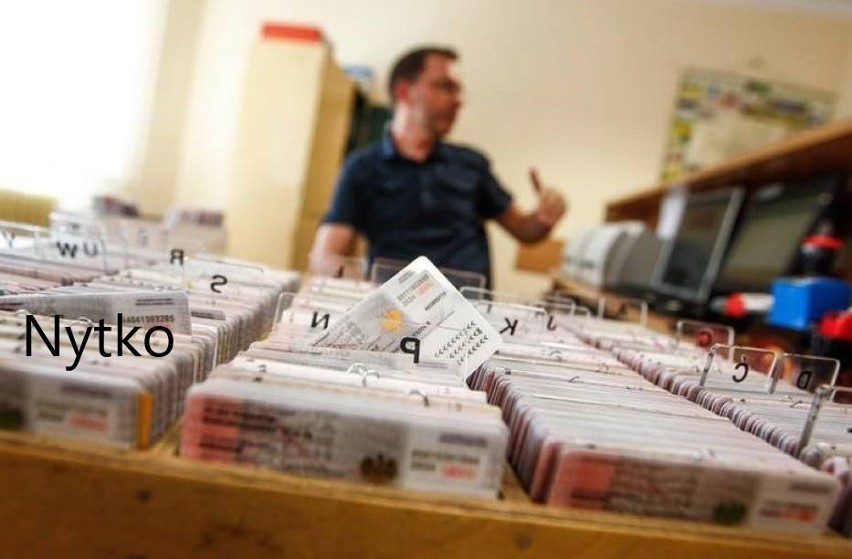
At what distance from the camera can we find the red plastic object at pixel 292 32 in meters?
3.71

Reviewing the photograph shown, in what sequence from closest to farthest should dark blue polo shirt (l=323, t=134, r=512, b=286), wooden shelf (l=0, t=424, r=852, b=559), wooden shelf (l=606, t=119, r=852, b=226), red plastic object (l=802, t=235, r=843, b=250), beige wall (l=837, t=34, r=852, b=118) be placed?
wooden shelf (l=0, t=424, r=852, b=559) < wooden shelf (l=606, t=119, r=852, b=226) < red plastic object (l=802, t=235, r=843, b=250) < dark blue polo shirt (l=323, t=134, r=512, b=286) < beige wall (l=837, t=34, r=852, b=118)

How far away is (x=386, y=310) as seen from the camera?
788 millimetres

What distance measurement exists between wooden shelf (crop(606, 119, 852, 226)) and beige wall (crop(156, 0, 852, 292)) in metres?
0.93

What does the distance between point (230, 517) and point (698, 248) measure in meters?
2.72

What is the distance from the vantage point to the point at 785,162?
237 cm

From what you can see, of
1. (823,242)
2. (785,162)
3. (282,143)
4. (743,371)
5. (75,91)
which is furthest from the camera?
(282,143)

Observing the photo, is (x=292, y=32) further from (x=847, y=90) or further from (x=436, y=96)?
(x=847, y=90)

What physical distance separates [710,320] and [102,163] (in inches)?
→ 137

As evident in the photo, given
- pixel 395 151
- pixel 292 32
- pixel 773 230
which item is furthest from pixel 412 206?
pixel 292 32

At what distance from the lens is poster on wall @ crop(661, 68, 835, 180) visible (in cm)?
448

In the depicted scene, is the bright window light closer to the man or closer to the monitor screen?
the man

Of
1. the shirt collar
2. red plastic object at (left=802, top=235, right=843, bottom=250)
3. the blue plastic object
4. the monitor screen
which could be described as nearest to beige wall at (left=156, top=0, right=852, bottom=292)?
the monitor screen

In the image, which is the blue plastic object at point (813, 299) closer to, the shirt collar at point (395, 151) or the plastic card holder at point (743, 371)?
Answer: the plastic card holder at point (743, 371)

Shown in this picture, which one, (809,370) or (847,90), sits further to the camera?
(847,90)
